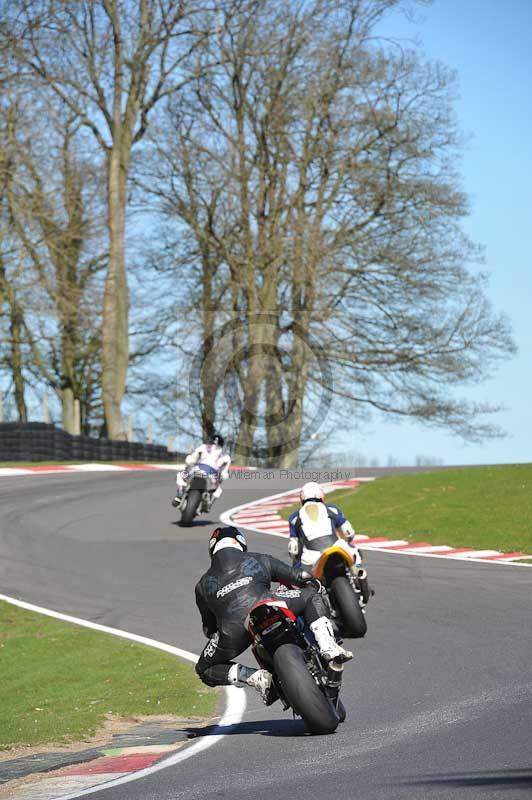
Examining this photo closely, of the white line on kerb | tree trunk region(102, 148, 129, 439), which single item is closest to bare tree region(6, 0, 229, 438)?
tree trunk region(102, 148, 129, 439)

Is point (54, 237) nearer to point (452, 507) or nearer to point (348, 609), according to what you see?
point (452, 507)

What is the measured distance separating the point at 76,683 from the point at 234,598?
3624mm

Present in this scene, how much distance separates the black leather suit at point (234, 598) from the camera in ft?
26.0

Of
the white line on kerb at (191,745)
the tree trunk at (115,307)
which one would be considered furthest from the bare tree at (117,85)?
the white line on kerb at (191,745)

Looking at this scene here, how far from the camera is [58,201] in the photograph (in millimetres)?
39844

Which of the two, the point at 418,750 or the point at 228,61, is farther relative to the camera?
the point at 228,61

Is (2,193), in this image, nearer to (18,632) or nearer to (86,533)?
(86,533)

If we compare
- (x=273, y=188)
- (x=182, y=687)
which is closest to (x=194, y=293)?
(x=273, y=188)

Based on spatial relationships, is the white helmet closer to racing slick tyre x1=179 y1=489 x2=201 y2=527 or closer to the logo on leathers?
the logo on leathers

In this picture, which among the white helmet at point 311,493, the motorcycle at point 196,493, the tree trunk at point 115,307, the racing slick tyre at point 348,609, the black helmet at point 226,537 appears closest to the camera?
the black helmet at point 226,537

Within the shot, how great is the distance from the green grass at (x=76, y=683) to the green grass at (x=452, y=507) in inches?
280

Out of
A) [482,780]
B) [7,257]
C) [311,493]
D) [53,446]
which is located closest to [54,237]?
[7,257]

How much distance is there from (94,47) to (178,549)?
27728mm

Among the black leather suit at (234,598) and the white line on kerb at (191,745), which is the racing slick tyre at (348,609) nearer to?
the white line on kerb at (191,745)
